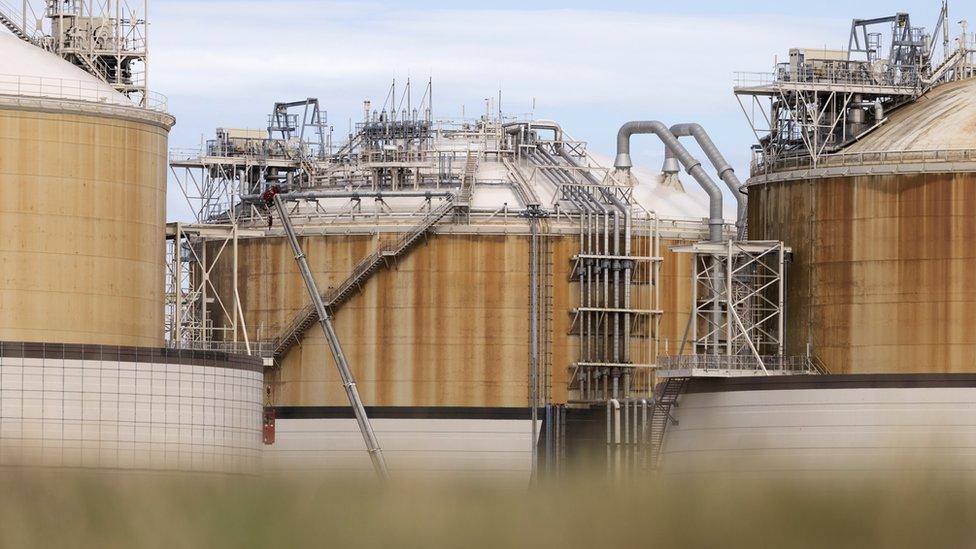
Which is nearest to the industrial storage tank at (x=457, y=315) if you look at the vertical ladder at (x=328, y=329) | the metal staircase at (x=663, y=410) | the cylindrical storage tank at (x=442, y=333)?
the cylindrical storage tank at (x=442, y=333)

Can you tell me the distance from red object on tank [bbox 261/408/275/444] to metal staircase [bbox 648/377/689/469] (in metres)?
15.2

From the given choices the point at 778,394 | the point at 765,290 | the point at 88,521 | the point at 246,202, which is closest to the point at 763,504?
the point at 88,521

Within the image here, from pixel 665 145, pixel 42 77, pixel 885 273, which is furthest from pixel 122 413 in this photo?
pixel 665 145

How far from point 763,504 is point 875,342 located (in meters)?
40.9

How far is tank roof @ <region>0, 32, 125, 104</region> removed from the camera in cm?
8512

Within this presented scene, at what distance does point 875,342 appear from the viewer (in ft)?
278

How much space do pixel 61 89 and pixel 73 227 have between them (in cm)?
488

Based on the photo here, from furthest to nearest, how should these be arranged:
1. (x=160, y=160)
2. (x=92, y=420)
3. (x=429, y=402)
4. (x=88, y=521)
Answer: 1. (x=429, y=402)
2. (x=160, y=160)
3. (x=92, y=420)
4. (x=88, y=521)

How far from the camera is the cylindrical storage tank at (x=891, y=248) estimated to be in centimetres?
8356

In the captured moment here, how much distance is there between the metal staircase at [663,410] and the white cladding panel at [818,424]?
1146 millimetres

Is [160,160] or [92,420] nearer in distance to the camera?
[92,420]

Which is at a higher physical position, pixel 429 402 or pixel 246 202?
pixel 246 202

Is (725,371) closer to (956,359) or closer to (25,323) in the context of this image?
(956,359)

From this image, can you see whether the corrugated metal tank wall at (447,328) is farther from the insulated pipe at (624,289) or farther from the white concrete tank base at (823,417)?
the white concrete tank base at (823,417)
